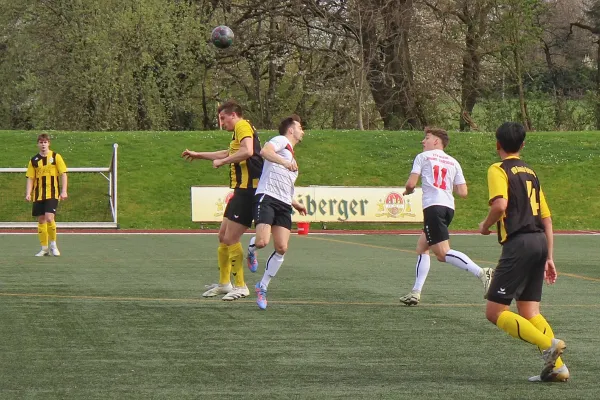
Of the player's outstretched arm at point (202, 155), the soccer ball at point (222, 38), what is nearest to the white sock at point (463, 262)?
the player's outstretched arm at point (202, 155)

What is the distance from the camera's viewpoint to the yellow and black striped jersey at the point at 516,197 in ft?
22.4

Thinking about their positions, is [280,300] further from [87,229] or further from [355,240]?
[87,229]

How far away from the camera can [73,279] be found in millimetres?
13297

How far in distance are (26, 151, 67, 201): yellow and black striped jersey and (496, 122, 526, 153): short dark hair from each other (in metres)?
12.0

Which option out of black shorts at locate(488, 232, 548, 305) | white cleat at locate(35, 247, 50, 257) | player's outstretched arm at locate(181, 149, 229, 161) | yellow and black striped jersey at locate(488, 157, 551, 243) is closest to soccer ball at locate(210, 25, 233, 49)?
white cleat at locate(35, 247, 50, 257)

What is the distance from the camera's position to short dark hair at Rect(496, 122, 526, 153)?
689 centimetres

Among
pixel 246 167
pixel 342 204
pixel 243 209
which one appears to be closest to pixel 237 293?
pixel 243 209

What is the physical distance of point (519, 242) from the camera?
684 centimetres

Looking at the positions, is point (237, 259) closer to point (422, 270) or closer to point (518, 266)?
point (422, 270)

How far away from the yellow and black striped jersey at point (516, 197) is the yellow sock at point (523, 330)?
1.71 ft

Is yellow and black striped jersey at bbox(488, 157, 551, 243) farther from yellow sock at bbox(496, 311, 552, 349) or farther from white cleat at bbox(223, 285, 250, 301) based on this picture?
white cleat at bbox(223, 285, 250, 301)

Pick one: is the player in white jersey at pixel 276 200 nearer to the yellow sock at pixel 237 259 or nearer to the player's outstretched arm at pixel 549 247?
the yellow sock at pixel 237 259

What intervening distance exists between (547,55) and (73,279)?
135ft

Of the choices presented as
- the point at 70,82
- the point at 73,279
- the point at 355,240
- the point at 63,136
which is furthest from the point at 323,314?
the point at 70,82
